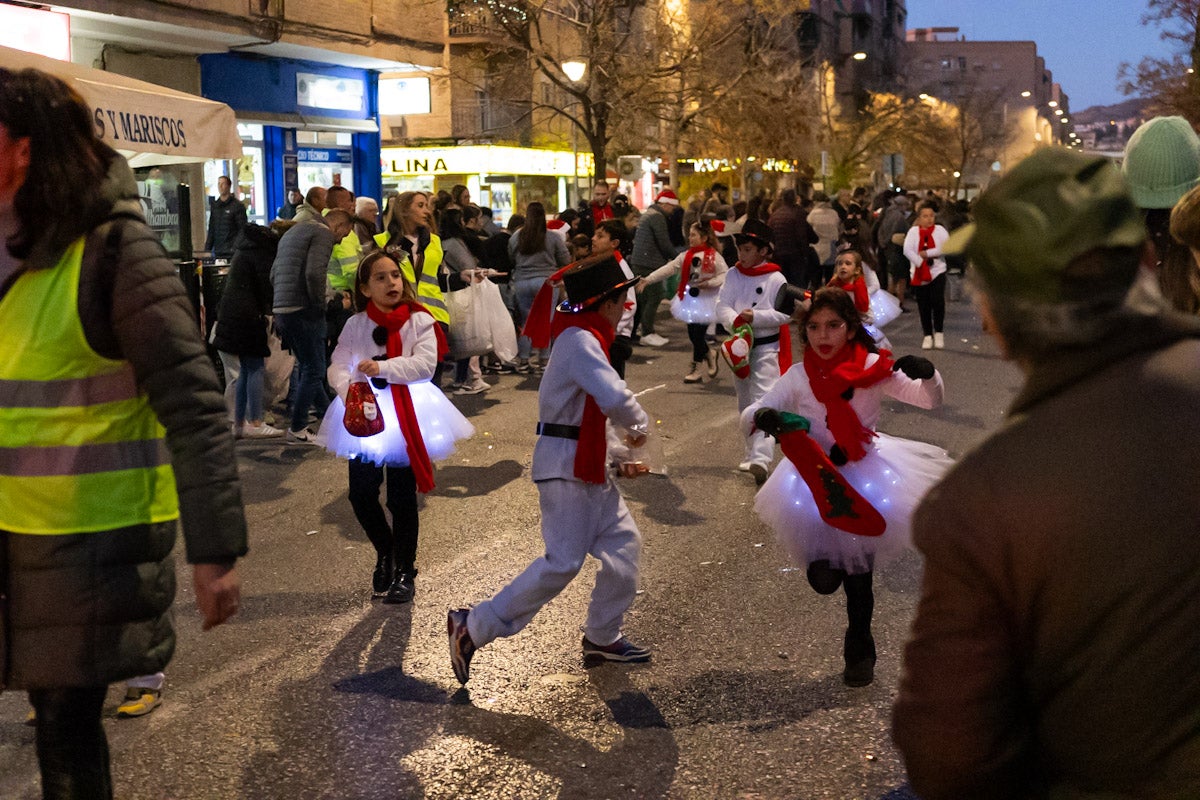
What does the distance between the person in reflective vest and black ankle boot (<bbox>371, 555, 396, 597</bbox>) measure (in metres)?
3.86

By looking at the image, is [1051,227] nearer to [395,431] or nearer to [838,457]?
[838,457]

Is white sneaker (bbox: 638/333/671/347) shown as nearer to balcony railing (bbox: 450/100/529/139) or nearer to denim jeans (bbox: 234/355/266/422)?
denim jeans (bbox: 234/355/266/422)

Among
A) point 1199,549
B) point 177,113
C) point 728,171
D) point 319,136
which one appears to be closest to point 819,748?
point 1199,549

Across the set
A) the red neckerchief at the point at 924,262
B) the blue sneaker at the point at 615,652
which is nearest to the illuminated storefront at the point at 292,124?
the red neckerchief at the point at 924,262

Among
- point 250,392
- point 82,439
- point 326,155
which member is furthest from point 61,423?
point 326,155

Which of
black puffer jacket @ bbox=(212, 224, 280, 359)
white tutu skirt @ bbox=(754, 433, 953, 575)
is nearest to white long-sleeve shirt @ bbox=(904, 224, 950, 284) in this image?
black puffer jacket @ bbox=(212, 224, 280, 359)

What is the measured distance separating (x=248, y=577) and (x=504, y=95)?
34.2 meters

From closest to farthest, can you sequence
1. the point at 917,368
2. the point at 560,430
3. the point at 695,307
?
the point at 917,368
the point at 560,430
the point at 695,307

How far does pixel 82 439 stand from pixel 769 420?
2.74 m

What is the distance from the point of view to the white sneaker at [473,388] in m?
14.5

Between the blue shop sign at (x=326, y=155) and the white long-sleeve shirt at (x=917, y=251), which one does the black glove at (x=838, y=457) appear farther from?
the blue shop sign at (x=326, y=155)

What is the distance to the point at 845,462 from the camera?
5.49m

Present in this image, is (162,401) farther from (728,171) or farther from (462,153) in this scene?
(728,171)

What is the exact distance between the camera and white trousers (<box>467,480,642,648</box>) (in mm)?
5422
